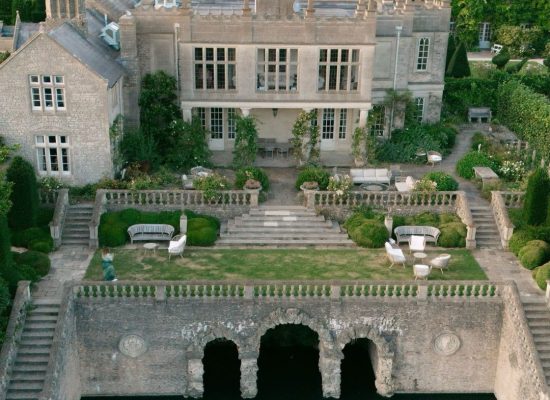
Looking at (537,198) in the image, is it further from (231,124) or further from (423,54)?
(231,124)

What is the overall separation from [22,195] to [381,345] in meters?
17.1

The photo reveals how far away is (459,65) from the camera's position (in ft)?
194

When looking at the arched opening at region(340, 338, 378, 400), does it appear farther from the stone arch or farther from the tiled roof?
the tiled roof

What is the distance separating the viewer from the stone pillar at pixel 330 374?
32625mm

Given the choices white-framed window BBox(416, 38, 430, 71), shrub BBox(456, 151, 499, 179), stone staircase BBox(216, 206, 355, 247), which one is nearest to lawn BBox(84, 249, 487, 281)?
stone staircase BBox(216, 206, 355, 247)

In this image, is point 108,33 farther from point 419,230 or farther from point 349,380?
point 349,380

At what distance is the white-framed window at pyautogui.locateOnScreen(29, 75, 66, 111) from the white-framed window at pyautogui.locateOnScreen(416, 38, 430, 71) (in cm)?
2153

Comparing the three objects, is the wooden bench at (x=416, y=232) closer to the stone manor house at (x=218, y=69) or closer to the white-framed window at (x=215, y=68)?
the stone manor house at (x=218, y=69)

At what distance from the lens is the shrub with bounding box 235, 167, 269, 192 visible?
40.1 meters

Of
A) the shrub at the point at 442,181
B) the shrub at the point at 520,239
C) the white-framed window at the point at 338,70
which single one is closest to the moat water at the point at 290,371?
the shrub at the point at 520,239

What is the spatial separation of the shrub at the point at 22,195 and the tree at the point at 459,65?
33.9 metres

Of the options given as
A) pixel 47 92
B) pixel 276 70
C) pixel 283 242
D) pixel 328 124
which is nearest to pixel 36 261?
pixel 47 92

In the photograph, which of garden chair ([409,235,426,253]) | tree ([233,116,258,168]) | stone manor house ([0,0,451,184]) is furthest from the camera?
tree ([233,116,258,168])

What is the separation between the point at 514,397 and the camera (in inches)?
1235
